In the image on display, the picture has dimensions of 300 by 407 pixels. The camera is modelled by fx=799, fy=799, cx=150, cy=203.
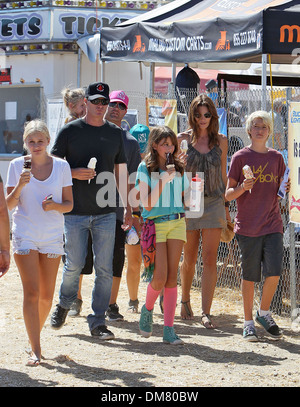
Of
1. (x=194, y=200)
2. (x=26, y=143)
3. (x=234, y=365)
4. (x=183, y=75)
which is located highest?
(x=183, y=75)

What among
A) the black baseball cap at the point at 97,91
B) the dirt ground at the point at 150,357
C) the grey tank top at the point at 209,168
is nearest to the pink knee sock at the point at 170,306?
the dirt ground at the point at 150,357

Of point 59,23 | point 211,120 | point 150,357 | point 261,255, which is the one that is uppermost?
point 59,23

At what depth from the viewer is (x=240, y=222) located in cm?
705

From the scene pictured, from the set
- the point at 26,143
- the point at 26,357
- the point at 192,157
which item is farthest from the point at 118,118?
the point at 26,357

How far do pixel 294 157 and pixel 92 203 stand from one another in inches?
78.0

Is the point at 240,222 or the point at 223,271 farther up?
the point at 240,222

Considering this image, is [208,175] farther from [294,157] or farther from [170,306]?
[170,306]

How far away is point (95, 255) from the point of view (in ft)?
22.7

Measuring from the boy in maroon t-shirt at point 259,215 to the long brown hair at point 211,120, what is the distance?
590 millimetres

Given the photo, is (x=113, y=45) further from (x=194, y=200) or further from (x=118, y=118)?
(x=194, y=200)

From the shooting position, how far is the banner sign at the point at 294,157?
24.2ft

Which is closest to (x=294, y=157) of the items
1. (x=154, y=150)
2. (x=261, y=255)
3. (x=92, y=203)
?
(x=261, y=255)

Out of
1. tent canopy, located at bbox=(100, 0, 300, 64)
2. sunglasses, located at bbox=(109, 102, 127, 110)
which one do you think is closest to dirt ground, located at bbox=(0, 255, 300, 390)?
sunglasses, located at bbox=(109, 102, 127, 110)

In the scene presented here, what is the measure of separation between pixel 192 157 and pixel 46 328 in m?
2.10
